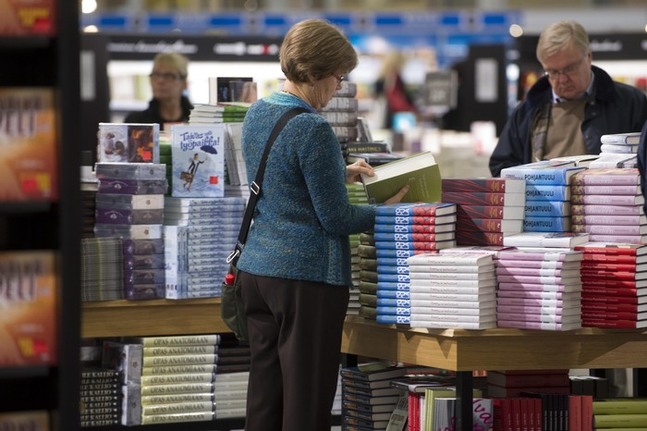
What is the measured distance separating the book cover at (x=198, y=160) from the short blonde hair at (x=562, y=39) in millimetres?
1565

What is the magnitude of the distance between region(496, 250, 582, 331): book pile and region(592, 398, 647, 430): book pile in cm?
54

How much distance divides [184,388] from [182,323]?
1.34 ft

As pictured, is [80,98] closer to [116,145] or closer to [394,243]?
[394,243]

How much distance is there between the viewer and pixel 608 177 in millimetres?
4977

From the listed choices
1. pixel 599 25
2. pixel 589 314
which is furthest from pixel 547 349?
pixel 599 25

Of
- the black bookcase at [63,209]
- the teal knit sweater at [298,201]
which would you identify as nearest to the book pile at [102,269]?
the teal knit sweater at [298,201]

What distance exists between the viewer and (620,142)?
17.4ft

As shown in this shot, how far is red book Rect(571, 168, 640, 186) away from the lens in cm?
493

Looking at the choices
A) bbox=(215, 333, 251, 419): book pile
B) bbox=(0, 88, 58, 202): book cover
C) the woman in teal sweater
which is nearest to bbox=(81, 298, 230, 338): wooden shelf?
bbox=(215, 333, 251, 419): book pile

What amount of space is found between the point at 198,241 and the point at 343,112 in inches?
36.6

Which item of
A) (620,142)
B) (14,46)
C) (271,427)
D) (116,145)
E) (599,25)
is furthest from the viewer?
(599,25)

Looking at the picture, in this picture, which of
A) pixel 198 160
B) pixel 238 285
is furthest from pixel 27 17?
pixel 198 160

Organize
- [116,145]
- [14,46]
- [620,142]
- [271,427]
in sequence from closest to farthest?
[14,46] → [271,427] → [620,142] → [116,145]

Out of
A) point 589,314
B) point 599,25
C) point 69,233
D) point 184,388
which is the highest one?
point 599,25
